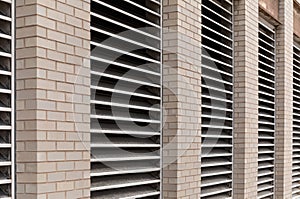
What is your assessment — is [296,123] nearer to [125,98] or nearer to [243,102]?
[243,102]

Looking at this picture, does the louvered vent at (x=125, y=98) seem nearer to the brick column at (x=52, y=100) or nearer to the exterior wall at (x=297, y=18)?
the brick column at (x=52, y=100)

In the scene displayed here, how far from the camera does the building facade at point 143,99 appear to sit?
3275 millimetres

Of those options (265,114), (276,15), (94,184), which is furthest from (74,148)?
(276,15)

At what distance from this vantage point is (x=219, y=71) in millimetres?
6762

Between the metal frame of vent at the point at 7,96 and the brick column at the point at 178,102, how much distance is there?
7.32 feet

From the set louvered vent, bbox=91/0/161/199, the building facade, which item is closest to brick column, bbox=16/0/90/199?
the building facade

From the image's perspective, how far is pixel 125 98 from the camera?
15.3ft

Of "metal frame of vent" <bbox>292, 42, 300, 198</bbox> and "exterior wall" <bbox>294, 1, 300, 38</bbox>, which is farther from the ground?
"exterior wall" <bbox>294, 1, 300, 38</bbox>

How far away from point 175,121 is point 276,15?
16.2ft

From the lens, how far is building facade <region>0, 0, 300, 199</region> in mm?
3275

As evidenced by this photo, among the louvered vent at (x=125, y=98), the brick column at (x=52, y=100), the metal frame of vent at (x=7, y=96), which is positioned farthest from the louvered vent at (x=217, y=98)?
the metal frame of vent at (x=7, y=96)

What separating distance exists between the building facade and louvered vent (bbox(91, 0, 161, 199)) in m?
0.01

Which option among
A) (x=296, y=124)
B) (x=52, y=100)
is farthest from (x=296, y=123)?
(x=52, y=100)

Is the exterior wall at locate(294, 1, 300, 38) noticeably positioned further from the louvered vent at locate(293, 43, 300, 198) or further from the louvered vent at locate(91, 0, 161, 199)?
the louvered vent at locate(91, 0, 161, 199)
